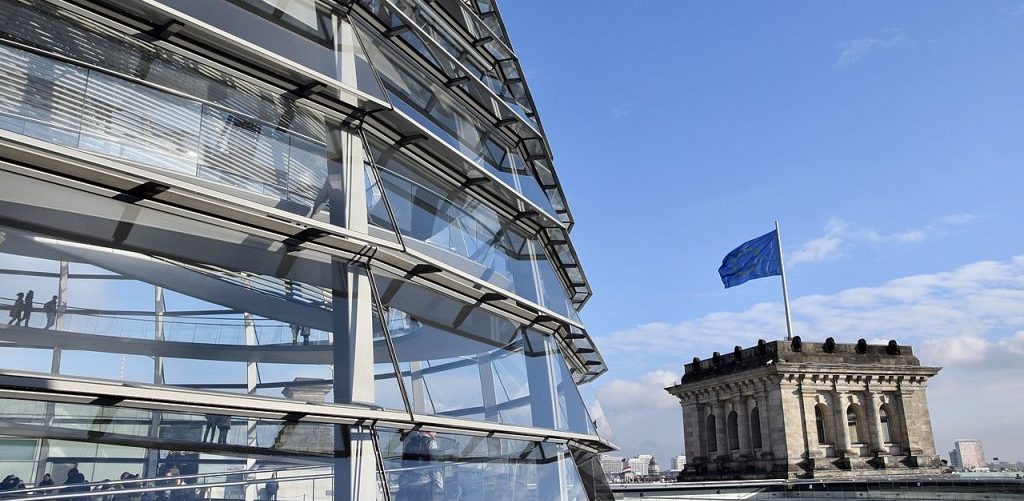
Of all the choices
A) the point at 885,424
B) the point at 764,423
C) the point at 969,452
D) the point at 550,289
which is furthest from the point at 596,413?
the point at 969,452

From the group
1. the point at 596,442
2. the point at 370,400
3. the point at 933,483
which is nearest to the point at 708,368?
the point at 933,483

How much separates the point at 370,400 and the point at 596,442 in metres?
5.11

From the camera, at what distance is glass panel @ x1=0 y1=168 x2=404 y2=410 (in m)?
5.16

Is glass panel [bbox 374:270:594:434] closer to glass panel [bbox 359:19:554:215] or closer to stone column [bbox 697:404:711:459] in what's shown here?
glass panel [bbox 359:19:554:215]

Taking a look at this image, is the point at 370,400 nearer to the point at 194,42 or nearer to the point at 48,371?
the point at 48,371

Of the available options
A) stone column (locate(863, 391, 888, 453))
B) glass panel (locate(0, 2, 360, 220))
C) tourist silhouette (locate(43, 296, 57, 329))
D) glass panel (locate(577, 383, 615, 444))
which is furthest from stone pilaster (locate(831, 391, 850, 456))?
tourist silhouette (locate(43, 296, 57, 329))

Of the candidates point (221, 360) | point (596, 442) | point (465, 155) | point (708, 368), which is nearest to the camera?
point (221, 360)

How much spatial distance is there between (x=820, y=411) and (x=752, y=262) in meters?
12.2

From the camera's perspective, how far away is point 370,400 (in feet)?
21.9

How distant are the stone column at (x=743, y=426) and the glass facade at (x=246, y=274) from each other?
150 ft

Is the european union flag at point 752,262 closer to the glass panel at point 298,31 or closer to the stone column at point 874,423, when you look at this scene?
the stone column at point 874,423

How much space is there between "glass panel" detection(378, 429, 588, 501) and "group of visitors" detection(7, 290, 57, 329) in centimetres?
275

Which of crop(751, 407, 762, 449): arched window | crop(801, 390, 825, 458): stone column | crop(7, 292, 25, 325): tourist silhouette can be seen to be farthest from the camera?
crop(751, 407, 762, 449): arched window

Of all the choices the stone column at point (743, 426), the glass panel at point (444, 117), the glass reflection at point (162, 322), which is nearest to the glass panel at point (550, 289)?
the glass panel at point (444, 117)
